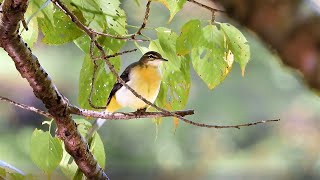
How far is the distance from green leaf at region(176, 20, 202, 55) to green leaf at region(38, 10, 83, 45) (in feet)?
0.27

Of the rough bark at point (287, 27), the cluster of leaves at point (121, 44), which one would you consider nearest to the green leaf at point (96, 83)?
the cluster of leaves at point (121, 44)

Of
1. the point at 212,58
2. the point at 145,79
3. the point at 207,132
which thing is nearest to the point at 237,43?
the point at 212,58

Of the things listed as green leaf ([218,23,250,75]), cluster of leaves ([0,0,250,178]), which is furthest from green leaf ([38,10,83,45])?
green leaf ([218,23,250,75])

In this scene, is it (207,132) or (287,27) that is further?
(207,132)

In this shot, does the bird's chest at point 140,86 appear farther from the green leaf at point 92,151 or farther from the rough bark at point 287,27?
the rough bark at point 287,27

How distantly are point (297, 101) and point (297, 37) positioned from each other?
188cm

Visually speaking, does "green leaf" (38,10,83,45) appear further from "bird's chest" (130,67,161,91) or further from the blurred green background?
the blurred green background

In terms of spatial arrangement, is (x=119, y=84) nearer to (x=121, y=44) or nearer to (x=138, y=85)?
(x=138, y=85)

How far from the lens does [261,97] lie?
1836 millimetres

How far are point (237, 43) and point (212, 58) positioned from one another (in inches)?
0.7

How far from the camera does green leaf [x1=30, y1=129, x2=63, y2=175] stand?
A: 46cm

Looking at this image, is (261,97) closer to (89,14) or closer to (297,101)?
(297,101)

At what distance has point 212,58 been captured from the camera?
41 cm

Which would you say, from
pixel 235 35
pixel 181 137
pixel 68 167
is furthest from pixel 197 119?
pixel 235 35
